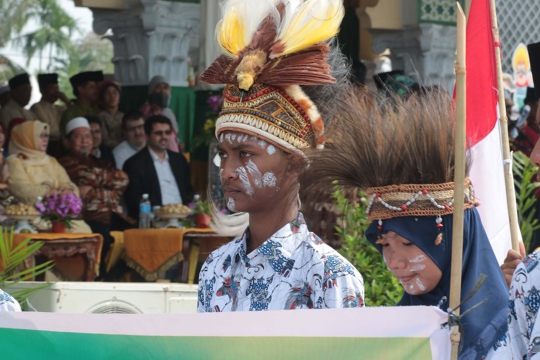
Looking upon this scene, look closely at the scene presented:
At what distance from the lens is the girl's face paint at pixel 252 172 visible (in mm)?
3057

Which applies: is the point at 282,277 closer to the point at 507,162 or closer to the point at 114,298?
the point at 507,162

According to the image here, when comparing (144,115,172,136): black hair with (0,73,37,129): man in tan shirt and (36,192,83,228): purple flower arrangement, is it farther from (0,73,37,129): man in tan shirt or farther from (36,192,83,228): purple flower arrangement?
(36,192,83,228): purple flower arrangement

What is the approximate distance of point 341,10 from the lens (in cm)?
325

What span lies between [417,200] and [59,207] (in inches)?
239

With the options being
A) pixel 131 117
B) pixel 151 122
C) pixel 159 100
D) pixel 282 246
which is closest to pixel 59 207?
pixel 151 122

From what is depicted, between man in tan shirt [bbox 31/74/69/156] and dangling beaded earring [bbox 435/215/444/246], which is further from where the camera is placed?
man in tan shirt [bbox 31/74/69/156]

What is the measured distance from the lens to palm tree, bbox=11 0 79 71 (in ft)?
109

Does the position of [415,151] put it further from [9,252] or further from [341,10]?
[9,252]

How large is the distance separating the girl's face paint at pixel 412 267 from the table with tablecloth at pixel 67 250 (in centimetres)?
558

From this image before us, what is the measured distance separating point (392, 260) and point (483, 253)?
0.22 metres

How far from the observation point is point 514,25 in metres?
12.7

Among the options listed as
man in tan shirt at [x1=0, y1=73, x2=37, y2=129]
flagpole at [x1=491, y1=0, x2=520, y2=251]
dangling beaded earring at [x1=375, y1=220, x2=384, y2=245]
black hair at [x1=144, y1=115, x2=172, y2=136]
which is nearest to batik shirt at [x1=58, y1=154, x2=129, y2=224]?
black hair at [x1=144, y1=115, x2=172, y2=136]

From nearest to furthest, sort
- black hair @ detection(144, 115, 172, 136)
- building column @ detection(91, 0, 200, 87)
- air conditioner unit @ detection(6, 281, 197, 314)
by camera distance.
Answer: air conditioner unit @ detection(6, 281, 197, 314)
black hair @ detection(144, 115, 172, 136)
building column @ detection(91, 0, 200, 87)

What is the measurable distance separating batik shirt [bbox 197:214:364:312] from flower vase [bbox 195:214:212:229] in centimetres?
573
